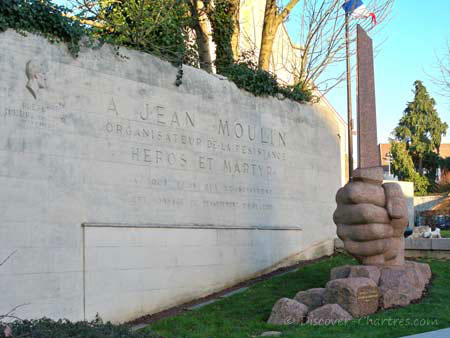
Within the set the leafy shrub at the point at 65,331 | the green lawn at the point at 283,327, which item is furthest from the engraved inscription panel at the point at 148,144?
the leafy shrub at the point at 65,331

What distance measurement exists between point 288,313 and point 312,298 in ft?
2.43

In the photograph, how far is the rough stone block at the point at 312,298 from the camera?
1027 cm

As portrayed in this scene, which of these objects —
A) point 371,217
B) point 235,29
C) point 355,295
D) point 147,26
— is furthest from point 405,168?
point 355,295

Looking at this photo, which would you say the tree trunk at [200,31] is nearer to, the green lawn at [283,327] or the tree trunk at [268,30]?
the tree trunk at [268,30]

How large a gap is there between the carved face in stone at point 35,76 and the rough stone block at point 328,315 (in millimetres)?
5747

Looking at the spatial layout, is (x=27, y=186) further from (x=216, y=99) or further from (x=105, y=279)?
(x=216, y=99)

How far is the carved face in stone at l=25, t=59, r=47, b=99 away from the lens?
9977 millimetres

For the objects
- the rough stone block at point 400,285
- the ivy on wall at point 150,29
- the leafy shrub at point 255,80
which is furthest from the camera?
the leafy shrub at point 255,80

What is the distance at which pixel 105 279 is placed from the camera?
10.8 m

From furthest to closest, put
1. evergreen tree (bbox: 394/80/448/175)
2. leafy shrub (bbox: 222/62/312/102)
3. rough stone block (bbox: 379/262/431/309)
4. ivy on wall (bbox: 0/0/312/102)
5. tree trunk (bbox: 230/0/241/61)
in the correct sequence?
1. evergreen tree (bbox: 394/80/448/175)
2. tree trunk (bbox: 230/0/241/61)
3. leafy shrub (bbox: 222/62/312/102)
4. rough stone block (bbox: 379/262/431/309)
5. ivy on wall (bbox: 0/0/312/102)

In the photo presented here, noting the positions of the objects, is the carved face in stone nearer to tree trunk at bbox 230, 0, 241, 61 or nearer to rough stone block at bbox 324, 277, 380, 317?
rough stone block at bbox 324, 277, 380, 317

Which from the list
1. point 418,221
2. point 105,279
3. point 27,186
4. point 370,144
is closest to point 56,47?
point 27,186

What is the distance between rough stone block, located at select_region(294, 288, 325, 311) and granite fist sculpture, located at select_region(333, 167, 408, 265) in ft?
4.11

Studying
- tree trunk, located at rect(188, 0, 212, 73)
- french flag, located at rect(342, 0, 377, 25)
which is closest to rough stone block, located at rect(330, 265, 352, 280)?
tree trunk, located at rect(188, 0, 212, 73)
